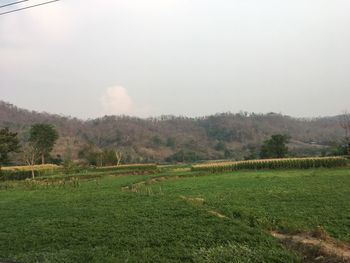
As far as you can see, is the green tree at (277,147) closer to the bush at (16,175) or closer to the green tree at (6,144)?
the bush at (16,175)

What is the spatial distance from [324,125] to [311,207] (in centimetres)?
12950

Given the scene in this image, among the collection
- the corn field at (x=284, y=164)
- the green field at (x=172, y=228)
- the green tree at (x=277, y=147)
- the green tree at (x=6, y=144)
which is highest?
the green tree at (x=6, y=144)

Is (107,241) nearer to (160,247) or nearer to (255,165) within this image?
(160,247)

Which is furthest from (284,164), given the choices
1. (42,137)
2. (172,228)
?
(42,137)

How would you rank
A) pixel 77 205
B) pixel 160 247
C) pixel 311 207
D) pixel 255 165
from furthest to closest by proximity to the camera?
pixel 255 165, pixel 77 205, pixel 311 207, pixel 160 247

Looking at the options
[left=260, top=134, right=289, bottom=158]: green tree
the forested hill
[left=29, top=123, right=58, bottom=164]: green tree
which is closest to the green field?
[left=260, top=134, right=289, bottom=158]: green tree

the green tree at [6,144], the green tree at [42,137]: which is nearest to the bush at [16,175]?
the green tree at [6,144]

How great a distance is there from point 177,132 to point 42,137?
Answer: 59.7 meters

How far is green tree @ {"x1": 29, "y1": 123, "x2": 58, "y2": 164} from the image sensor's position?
6850cm

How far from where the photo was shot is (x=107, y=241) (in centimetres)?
979

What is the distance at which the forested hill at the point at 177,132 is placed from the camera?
103250 mm

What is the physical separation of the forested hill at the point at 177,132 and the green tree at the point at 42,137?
82.7ft

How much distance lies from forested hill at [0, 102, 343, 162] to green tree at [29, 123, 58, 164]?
82.7 feet

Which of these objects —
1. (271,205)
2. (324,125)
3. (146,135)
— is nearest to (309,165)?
(271,205)
